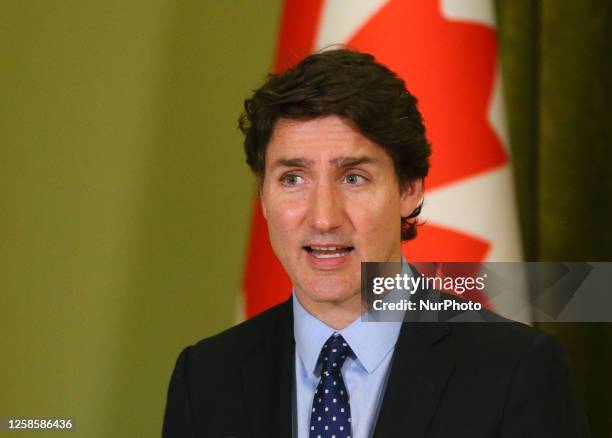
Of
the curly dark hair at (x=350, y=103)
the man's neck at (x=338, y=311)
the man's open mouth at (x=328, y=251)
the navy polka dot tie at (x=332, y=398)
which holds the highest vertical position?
the curly dark hair at (x=350, y=103)

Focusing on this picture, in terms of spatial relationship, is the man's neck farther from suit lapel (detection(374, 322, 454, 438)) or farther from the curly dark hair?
the curly dark hair

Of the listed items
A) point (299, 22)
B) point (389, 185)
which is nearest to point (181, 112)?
point (299, 22)

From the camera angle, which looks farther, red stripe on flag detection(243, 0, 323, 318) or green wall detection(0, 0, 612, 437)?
green wall detection(0, 0, 612, 437)

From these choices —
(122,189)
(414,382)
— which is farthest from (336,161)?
(122,189)

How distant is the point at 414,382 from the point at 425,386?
1cm

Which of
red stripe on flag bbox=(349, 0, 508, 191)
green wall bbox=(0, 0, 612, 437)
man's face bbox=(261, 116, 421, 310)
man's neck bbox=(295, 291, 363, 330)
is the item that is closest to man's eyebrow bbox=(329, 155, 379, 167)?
man's face bbox=(261, 116, 421, 310)

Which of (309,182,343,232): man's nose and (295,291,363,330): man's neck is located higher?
(309,182,343,232): man's nose

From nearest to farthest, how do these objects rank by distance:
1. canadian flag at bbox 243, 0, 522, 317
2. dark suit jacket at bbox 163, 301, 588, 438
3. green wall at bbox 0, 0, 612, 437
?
dark suit jacket at bbox 163, 301, 588, 438
canadian flag at bbox 243, 0, 522, 317
green wall at bbox 0, 0, 612, 437

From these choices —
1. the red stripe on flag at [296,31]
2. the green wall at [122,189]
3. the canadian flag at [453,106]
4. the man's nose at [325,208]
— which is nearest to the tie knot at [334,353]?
the man's nose at [325,208]

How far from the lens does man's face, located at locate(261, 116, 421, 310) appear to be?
3.58 ft

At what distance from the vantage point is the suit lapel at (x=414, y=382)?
3.45ft

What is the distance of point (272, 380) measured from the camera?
1142 mm

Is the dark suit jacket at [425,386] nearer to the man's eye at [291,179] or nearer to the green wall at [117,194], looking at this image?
the man's eye at [291,179]

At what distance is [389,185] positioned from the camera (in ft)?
3.76
